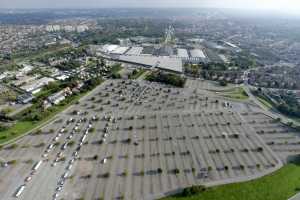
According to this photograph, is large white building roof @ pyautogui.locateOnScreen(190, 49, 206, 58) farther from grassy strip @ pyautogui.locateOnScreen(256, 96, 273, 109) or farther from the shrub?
the shrub

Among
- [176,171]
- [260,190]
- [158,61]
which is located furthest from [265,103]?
[158,61]

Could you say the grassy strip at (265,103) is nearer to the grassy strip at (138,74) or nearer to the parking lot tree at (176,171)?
the parking lot tree at (176,171)

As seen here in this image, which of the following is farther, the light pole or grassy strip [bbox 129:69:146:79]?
grassy strip [bbox 129:69:146:79]

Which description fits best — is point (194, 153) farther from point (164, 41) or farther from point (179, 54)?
point (164, 41)

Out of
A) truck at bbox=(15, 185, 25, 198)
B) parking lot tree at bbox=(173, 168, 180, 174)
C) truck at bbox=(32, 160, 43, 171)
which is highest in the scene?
parking lot tree at bbox=(173, 168, 180, 174)

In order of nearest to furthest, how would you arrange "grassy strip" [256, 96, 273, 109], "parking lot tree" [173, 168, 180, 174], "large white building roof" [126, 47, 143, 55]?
"parking lot tree" [173, 168, 180, 174] → "grassy strip" [256, 96, 273, 109] → "large white building roof" [126, 47, 143, 55]

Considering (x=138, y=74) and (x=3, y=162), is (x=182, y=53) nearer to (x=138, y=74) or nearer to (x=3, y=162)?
(x=138, y=74)

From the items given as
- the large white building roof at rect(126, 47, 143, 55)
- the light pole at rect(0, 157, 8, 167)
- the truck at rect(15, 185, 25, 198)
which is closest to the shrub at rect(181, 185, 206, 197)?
the truck at rect(15, 185, 25, 198)

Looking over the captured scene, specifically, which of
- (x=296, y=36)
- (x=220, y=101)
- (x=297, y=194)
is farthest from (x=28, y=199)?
(x=296, y=36)
